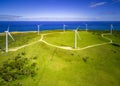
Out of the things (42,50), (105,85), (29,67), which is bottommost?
(105,85)

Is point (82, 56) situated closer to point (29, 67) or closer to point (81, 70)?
point (81, 70)

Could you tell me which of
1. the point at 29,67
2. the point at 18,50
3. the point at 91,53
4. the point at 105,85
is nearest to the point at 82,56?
the point at 91,53

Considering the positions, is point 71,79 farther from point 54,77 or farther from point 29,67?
point 29,67

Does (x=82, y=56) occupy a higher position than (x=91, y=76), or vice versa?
(x=82, y=56)

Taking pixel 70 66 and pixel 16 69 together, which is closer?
pixel 16 69

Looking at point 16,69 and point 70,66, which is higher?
point 70,66

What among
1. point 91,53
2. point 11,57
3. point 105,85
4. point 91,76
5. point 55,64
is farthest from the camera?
point 91,53

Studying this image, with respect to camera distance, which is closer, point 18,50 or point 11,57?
point 11,57

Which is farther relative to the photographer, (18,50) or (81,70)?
(18,50)

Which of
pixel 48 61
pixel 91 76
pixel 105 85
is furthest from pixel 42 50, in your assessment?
pixel 105 85

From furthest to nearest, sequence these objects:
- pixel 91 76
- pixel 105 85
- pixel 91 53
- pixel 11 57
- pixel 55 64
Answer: pixel 91 53
pixel 11 57
pixel 55 64
pixel 91 76
pixel 105 85
